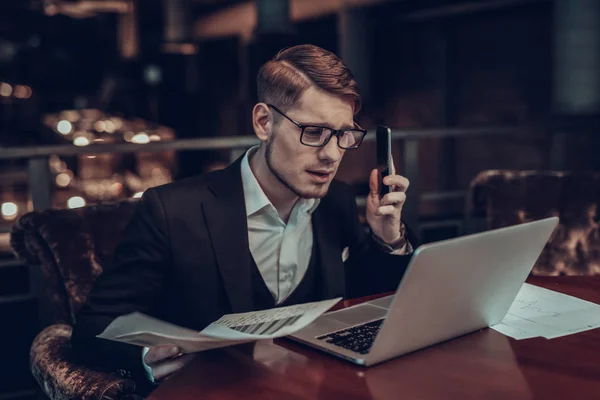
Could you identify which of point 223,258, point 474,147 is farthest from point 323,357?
point 474,147

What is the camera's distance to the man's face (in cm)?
158

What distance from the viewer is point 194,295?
1.60 metres

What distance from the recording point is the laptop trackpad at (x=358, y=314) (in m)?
1.40

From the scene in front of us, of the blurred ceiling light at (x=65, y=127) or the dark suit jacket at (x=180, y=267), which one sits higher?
the blurred ceiling light at (x=65, y=127)

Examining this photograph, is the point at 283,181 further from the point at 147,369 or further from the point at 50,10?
the point at 50,10

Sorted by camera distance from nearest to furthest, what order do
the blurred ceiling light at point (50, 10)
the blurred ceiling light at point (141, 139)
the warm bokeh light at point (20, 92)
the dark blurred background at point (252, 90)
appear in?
the blurred ceiling light at point (141, 139), the dark blurred background at point (252, 90), the blurred ceiling light at point (50, 10), the warm bokeh light at point (20, 92)

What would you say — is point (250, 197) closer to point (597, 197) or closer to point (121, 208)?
point (121, 208)

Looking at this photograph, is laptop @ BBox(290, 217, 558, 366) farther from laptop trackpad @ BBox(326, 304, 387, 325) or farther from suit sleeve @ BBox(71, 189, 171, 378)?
suit sleeve @ BBox(71, 189, 171, 378)

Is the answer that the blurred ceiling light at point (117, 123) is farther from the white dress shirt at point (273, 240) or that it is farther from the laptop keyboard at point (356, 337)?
the laptop keyboard at point (356, 337)

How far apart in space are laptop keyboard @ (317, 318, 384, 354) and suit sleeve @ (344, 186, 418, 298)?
47 centimetres

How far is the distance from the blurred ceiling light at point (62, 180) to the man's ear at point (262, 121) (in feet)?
22.8

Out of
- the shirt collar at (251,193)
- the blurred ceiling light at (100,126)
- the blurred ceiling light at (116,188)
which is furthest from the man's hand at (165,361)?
the blurred ceiling light at (100,126)

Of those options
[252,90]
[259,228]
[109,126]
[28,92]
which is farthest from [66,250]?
[28,92]

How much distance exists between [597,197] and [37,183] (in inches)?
78.9
